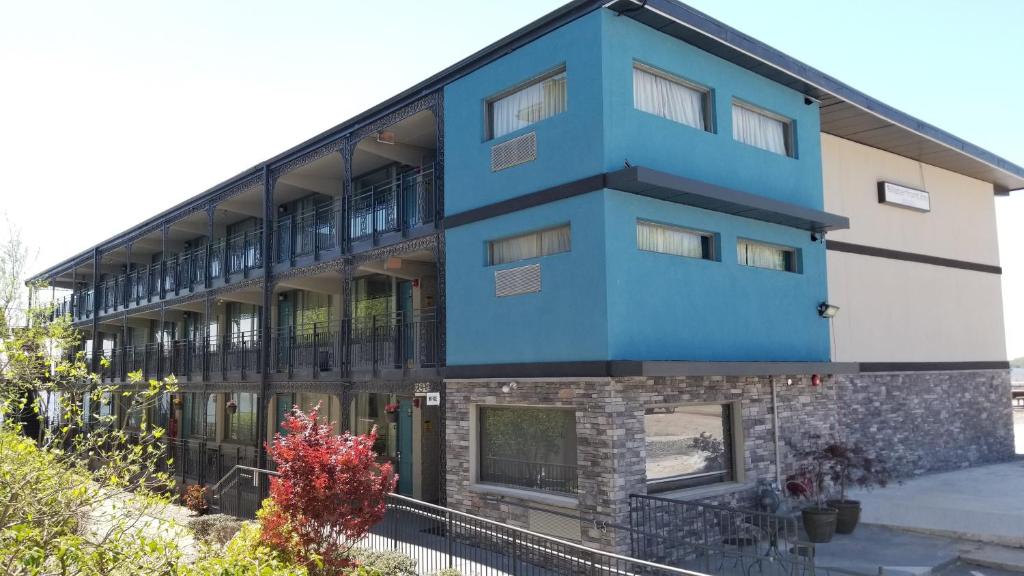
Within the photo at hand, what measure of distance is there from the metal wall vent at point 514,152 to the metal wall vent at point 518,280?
1998mm

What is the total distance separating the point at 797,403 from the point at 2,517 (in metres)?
14.1

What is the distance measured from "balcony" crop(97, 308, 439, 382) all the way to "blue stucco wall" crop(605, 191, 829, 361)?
190 inches

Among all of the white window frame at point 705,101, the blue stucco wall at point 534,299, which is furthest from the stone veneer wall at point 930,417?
the blue stucco wall at point 534,299

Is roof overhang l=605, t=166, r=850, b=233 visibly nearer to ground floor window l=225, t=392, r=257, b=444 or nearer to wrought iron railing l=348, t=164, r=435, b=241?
wrought iron railing l=348, t=164, r=435, b=241

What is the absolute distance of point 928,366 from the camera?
2053 centimetres

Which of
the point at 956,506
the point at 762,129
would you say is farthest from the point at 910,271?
the point at 762,129

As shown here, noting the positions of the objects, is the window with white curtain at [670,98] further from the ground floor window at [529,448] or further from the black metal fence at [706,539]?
the black metal fence at [706,539]

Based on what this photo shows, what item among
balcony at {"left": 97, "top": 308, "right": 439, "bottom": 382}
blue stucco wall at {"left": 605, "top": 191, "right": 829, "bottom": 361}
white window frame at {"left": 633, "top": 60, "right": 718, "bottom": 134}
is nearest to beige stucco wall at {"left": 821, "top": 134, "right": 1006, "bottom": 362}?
blue stucco wall at {"left": 605, "top": 191, "right": 829, "bottom": 361}

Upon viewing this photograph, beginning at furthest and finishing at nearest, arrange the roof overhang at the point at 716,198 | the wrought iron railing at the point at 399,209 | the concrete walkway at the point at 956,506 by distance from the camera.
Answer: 1. the wrought iron railing at the point at 399,209
2. the concrete walkway at the point at 956,506
3. the roof overhang at the point at 716,198

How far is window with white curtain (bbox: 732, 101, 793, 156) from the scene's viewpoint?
50.8 feet

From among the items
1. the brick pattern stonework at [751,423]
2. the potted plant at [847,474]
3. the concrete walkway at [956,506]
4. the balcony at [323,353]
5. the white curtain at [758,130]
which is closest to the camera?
the brick pattern stonework at [751,423]

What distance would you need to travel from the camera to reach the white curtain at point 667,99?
13.7m

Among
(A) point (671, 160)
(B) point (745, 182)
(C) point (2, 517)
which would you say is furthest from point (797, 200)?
(C) point (2, 517)

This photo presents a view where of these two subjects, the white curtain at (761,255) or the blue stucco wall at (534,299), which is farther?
the white curtain at (761,255)
